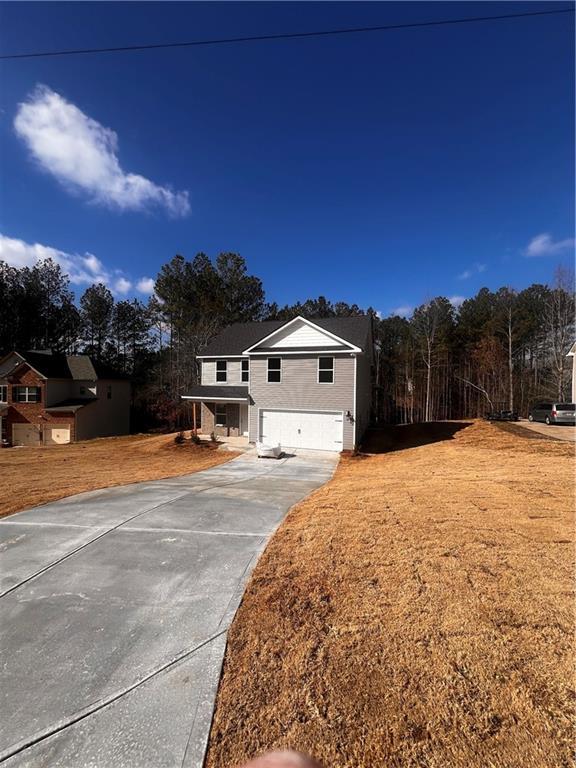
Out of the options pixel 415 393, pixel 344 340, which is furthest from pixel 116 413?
pixel 415 393

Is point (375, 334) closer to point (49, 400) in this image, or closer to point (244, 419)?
point (244, 419)

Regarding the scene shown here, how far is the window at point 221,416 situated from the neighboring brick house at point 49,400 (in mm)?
14344

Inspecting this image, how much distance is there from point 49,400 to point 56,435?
9.51ft

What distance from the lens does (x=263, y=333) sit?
21.9 meters

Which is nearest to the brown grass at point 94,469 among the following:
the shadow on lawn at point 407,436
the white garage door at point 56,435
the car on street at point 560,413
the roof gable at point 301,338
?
the roof gable at point 301,338

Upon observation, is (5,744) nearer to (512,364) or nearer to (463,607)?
(463,607)

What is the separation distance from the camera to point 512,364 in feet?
97.2

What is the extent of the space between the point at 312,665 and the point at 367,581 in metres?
1.37

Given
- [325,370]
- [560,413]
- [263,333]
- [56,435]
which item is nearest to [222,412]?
[263,333]

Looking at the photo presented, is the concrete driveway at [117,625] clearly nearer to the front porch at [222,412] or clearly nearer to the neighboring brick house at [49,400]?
the front porch at [222,412]

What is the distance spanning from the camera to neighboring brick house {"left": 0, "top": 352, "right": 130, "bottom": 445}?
1085 inches

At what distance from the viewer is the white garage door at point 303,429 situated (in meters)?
16.5

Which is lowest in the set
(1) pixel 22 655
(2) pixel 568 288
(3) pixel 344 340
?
(1) pixel 22 655

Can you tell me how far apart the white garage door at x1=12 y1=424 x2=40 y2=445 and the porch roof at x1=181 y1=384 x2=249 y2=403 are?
1616 centimetres
